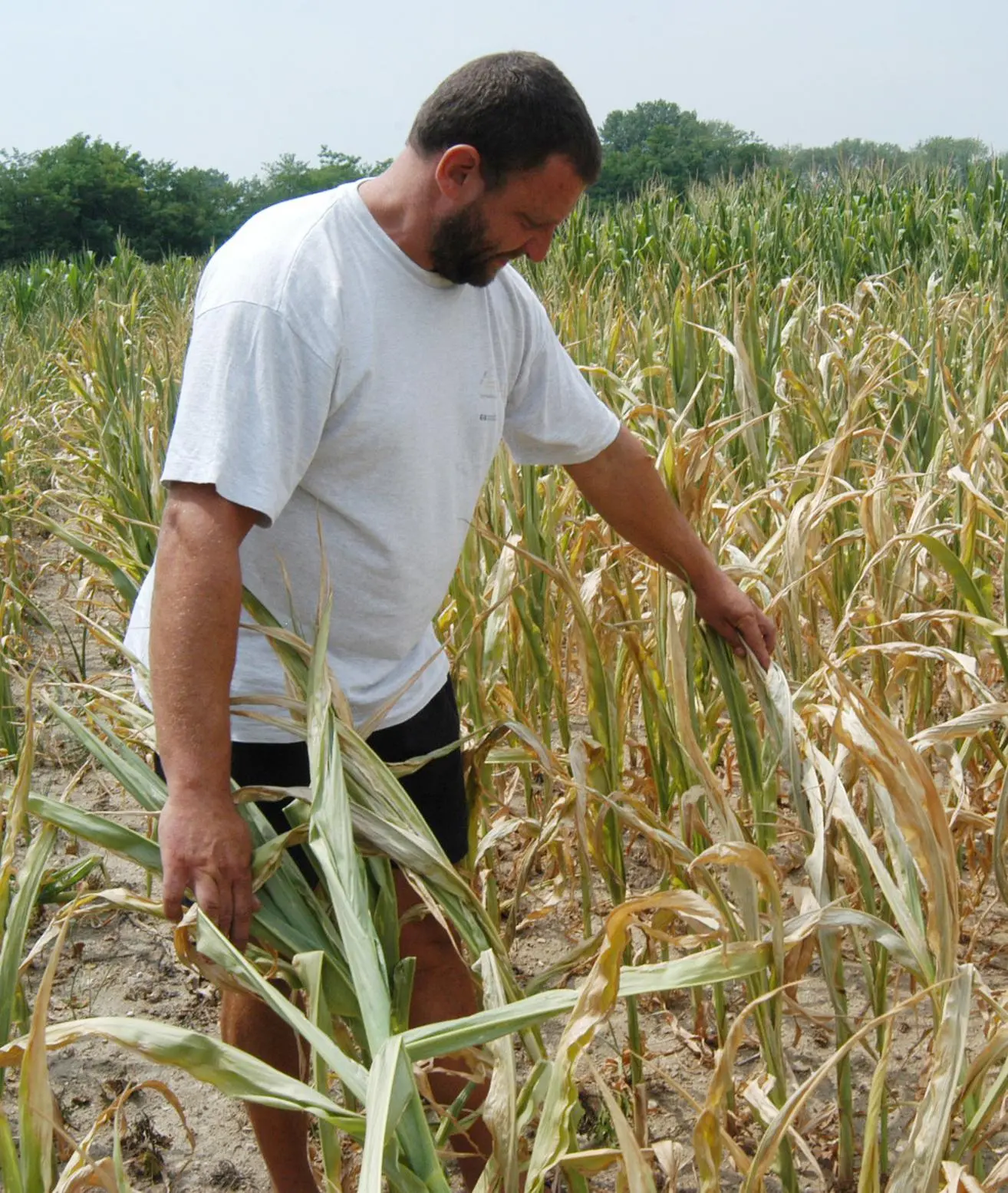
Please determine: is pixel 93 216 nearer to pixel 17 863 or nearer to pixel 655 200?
pixel 655 200

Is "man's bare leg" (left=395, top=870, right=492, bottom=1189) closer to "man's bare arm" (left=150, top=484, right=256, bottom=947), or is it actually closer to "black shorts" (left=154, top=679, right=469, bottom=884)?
"black shorts" (left=154, top=679, right=469, bottom=884)

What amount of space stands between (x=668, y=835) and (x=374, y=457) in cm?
58

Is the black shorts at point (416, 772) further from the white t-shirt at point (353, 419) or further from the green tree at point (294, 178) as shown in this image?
the green tree at point (294, 178)

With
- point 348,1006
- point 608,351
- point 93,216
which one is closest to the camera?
point 348,1006

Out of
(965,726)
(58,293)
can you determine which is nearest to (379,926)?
(965,726)

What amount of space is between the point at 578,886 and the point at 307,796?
4.48 feet

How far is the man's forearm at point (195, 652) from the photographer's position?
48.9 inches

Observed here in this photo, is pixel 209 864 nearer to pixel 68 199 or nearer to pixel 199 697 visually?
pixel 199 697

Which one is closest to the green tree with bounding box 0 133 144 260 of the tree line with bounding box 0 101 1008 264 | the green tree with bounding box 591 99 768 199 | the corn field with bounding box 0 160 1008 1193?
the tree line with bounding box 0 101 1008 264

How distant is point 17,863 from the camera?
2.88 m

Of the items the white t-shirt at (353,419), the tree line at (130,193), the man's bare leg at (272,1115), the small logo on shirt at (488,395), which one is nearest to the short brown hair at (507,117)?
the white t-shirt at (353,419)

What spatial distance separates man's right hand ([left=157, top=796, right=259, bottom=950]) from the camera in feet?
A: 3.92

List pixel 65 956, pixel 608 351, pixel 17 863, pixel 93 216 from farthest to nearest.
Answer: pixel 93 216 < pixel 608 351 < pixel 17 863 < pixel 65 956

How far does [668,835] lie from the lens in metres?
1.26
